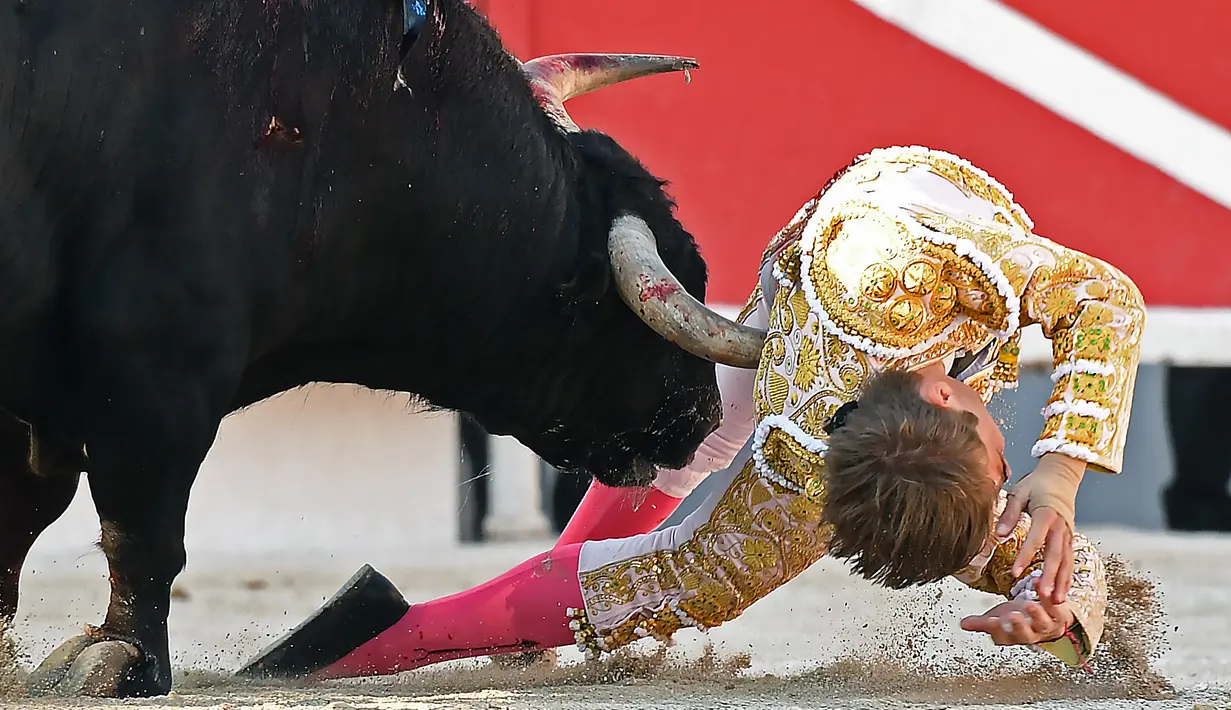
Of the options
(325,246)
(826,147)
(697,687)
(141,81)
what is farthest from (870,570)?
(826,147)

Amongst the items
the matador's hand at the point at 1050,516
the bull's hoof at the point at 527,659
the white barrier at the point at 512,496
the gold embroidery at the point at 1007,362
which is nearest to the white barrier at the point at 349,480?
the white barrier at the point at 512,496

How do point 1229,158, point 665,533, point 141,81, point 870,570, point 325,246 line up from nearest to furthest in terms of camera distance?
point 870,570
point 141,81
point 325,246
point 665,533
point 1229,158

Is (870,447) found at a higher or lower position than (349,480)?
lower

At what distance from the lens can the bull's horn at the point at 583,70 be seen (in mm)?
2639

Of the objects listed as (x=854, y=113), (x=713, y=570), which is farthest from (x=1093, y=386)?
(x=854, y=113)

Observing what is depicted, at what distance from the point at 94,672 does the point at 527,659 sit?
0.71 m

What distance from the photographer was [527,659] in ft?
8.25

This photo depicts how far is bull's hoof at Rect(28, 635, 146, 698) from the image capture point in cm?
197

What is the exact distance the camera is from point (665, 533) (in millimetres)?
2402

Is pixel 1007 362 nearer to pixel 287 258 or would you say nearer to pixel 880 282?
pixel 880 282

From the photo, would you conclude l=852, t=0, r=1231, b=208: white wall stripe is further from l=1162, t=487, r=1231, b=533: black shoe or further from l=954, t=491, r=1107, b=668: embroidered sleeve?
l=954, t=491, r=1107, b=668: embroidered sleeve

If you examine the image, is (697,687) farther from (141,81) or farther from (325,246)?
(141,81)

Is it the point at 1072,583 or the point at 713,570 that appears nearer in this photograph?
the point at 1072,583

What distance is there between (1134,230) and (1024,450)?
0.67 metres
